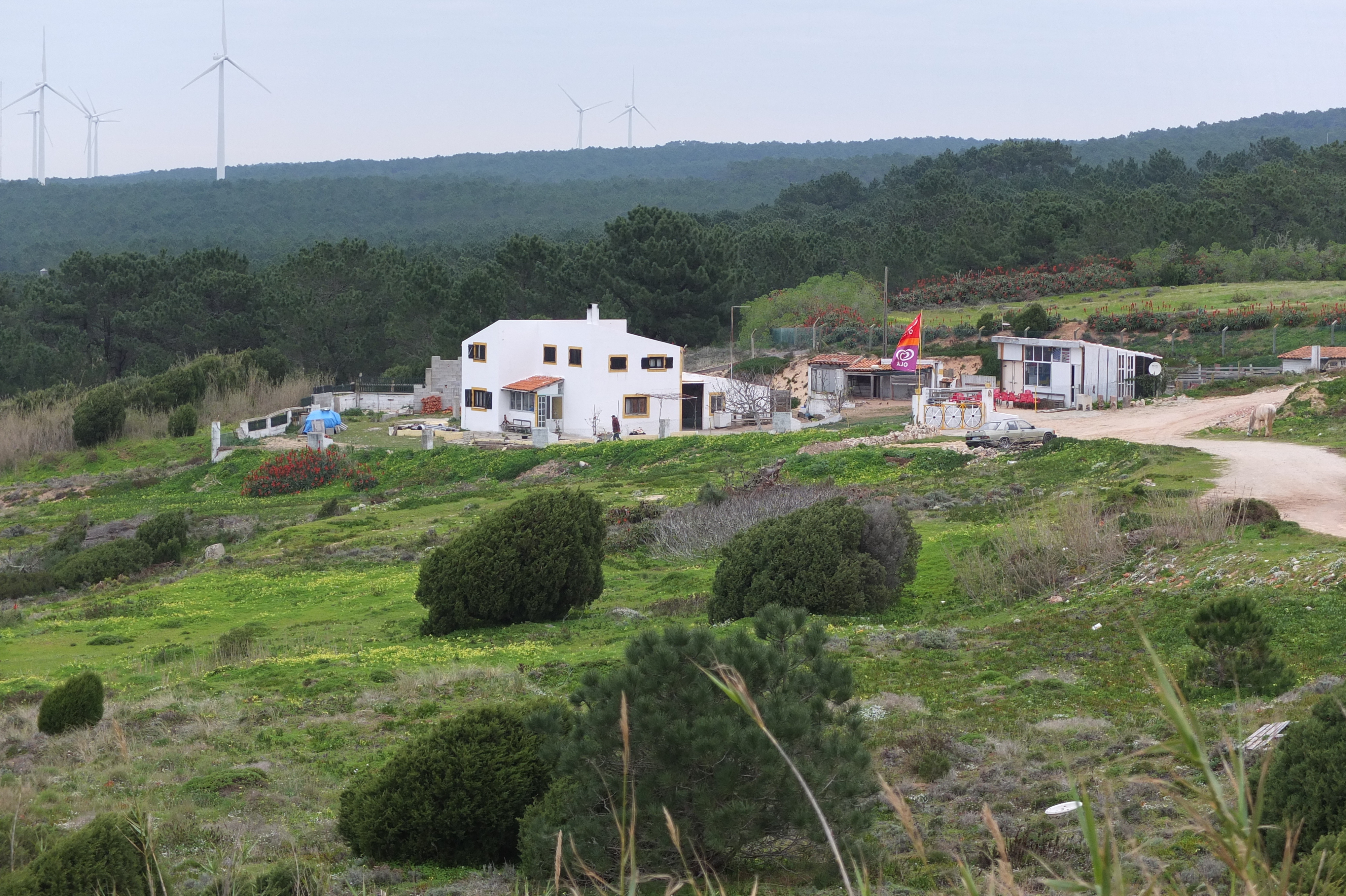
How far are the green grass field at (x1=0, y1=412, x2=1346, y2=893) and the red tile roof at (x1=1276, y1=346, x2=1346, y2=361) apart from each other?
2486 centimetres

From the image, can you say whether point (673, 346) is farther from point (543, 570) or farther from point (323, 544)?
point (543, 570)

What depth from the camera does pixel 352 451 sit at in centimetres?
5406

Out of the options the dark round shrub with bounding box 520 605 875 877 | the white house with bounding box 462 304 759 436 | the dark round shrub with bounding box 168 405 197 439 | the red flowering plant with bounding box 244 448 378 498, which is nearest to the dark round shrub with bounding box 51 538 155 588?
the red flowering plant with bounding box 244 448 378 498

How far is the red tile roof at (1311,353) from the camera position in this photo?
5562cm

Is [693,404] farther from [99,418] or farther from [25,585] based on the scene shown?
[25,585]

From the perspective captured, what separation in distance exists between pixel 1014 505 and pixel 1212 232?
68.2 metres

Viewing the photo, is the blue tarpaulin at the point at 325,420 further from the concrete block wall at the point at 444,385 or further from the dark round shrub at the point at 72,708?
the dark round shrub at the point at 72,708

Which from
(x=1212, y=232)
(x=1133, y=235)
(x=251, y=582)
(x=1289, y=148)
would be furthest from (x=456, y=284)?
(x=1289, y=148)

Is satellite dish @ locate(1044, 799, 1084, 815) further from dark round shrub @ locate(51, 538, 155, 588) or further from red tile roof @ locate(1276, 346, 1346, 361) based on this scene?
red tile roof @ locate(1276, 346, 1346, 361)

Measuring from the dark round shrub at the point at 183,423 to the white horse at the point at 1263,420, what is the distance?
1836 inches

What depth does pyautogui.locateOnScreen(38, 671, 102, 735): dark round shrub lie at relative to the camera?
14914 mm

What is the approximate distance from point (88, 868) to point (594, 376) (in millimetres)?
51263

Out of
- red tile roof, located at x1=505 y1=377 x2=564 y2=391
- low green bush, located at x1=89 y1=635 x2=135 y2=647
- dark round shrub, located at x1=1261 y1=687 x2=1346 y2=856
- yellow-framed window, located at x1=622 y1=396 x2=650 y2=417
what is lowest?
low green bush, located at x1=89 y1=635 x2=135 y2=647

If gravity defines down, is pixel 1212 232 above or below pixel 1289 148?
below
